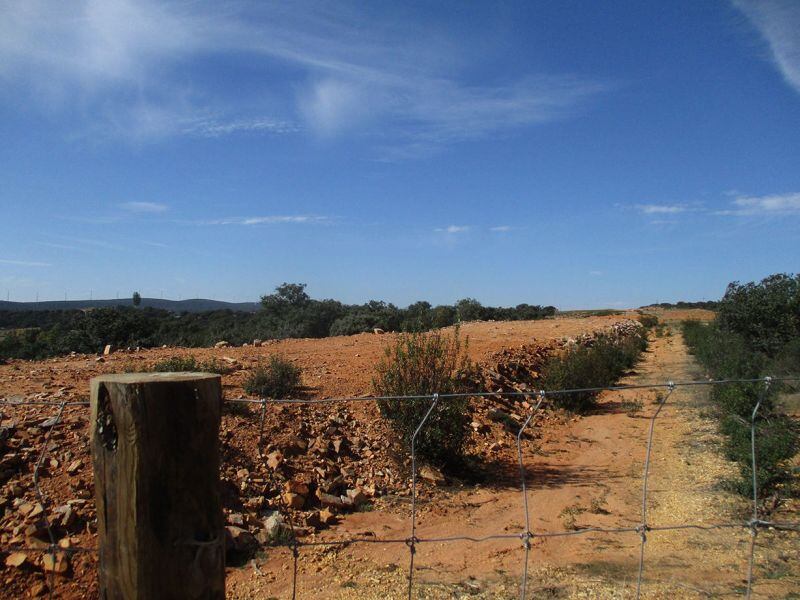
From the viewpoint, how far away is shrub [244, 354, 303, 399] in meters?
9.98

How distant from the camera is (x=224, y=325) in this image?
3444cm

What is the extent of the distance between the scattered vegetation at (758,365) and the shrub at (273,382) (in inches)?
267

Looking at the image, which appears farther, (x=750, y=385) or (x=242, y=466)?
(x=750, y=385)

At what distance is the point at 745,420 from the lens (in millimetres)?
8672

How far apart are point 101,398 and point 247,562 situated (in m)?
4.09

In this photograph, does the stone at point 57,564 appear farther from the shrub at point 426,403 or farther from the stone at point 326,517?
the shrub at point 426,403

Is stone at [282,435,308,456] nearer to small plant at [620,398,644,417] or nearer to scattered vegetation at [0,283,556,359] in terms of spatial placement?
scattered vegetation at [0,283,556,359]

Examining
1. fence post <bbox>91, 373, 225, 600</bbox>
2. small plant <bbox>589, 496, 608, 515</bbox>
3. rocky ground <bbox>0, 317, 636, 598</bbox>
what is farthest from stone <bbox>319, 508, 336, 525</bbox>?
fence post <bbox>91, 373, 225, 600</bbox>

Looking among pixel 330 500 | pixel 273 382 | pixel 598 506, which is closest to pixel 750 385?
pixel 598 506

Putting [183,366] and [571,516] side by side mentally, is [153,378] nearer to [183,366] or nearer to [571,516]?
[571,516]

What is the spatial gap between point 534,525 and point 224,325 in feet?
99.0

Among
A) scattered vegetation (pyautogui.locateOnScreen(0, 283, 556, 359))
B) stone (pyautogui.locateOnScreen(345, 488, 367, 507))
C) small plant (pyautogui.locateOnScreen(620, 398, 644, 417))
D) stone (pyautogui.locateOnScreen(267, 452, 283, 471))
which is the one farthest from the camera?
scattered vegetation (pyautogui.locateOnScreen(0, 283, 556, 359))

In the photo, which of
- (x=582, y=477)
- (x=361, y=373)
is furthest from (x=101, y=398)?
(x=361, y=373)

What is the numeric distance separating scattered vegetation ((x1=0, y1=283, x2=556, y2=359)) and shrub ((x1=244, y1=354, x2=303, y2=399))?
223 cm
